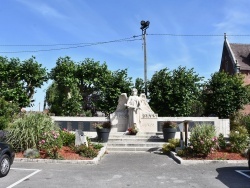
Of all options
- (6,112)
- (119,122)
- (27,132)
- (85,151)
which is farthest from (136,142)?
(6,112)

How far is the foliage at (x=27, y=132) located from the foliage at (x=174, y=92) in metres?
10.7

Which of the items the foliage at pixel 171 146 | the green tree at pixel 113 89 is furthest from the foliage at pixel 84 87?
the foliage at pixel 171 146

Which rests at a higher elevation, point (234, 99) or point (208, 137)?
point (234, 99)

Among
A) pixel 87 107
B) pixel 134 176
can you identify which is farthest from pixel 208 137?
pixel 87 107

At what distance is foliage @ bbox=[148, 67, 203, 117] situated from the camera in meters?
20.4

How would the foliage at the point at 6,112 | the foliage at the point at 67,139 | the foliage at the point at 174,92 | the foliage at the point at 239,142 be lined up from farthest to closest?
the foliage at the point at 174,92 → the foliage at the point at 6,112 → the foliage at the point at 67,139 → the foliage at the point at 239,142

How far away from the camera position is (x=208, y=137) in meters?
10.8

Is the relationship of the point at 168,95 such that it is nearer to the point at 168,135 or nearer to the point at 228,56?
the point at 168,135

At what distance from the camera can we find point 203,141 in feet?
34.8

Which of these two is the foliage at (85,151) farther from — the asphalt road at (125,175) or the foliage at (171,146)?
the foliage at (171,146)

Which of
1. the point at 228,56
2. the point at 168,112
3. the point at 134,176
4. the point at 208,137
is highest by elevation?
the point at 228,56

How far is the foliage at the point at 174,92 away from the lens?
20422 mm

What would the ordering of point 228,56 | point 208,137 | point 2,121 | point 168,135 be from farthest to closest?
point 228,56
point 2,121
point 168,135
point 208,137

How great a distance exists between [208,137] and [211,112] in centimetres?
1179
